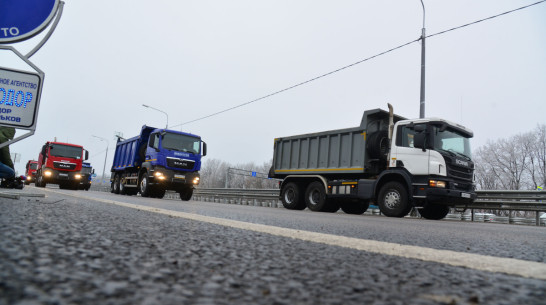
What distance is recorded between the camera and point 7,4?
3461mm

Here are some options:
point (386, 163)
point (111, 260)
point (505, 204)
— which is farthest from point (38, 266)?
point (505, 204)

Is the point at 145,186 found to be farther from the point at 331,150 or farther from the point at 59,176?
the point at 59,176

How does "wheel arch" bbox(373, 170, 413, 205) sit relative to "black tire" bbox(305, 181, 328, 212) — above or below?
above

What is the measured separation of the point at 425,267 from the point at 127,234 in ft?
4.98

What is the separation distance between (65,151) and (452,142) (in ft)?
65.3

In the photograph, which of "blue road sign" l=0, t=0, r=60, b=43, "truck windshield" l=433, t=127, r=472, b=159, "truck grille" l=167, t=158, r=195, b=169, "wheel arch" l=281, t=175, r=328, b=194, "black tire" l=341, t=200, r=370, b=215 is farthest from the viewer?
"truck grille" l=167, t=158, r=195, b=169

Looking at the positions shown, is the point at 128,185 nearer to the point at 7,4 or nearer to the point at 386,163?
the point at 386,163

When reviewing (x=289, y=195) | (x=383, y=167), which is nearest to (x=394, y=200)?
(x=383, y=167)

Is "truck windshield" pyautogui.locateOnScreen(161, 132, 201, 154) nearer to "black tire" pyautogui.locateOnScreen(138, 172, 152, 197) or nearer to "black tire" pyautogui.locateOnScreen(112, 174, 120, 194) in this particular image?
"black tire" pyautogui.locateOnScreen(138, 172, 152, 197)

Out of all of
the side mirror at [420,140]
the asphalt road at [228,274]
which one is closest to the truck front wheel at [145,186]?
the side mirror at [420,140]

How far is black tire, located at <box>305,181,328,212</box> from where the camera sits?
12.0 m

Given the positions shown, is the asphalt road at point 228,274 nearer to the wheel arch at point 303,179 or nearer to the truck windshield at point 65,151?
the wheel arch at point 303,179

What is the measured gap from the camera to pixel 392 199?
32.6ft

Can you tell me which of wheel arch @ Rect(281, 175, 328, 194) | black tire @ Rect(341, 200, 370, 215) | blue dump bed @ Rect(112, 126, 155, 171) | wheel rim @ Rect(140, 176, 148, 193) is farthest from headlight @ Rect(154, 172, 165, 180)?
black tire @ Rect(341, 200, 370, 215)
